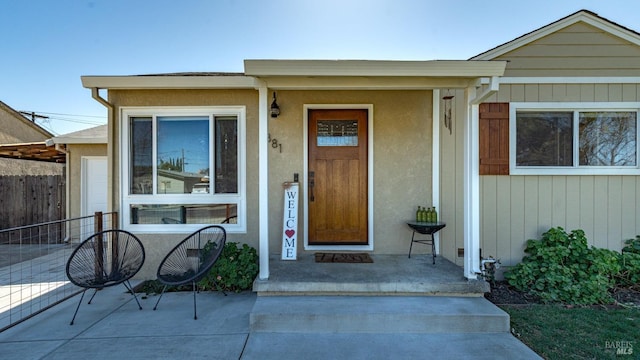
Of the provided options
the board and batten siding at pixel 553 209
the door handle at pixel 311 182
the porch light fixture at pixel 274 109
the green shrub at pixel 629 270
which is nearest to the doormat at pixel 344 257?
the door handle at pixel 311 182

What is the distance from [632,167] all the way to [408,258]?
10.3ft

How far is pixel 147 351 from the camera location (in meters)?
2.32

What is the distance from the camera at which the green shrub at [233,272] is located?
341cm

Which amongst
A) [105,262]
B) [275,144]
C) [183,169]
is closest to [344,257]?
[275,144]

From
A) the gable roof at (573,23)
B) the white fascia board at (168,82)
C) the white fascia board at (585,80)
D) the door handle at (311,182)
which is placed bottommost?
the door handle at (311,182)

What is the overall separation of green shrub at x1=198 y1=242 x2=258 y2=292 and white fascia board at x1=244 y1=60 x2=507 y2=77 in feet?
6.76

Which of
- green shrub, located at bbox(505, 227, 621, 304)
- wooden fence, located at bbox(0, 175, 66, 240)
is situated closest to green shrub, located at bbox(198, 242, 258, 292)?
green shrub, located at bbox(505, 227, 621, 304)

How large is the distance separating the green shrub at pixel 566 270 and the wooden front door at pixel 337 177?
1978mm

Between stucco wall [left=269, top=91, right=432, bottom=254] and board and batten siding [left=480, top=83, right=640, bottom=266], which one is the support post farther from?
board and batten siding [left=480, top=83, right=640, bottom=266]

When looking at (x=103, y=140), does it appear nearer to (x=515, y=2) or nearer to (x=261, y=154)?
(x=261, y=154)

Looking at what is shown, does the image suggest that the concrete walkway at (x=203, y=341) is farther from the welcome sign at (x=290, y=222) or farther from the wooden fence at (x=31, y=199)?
the wooden fence at (x=31, y=199)

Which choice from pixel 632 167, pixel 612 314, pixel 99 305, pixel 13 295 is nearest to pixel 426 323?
pixel 612 314

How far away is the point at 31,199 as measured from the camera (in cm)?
690

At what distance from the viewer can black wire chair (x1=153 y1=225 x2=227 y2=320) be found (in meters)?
2.94
